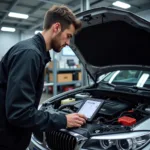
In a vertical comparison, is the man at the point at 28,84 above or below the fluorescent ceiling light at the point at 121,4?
below

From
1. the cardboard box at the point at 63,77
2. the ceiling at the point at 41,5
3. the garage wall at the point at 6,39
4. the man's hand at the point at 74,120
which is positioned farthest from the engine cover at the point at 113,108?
the garage wall at the point at 6,39

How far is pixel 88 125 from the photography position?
1627 millimetres

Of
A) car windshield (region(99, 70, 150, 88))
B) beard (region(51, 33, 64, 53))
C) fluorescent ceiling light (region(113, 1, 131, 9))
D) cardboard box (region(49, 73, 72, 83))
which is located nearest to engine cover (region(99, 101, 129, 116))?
car windshield (region(99, 70, 150, 88))

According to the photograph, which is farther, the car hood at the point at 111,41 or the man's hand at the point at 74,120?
the car hood at the point at 111,41

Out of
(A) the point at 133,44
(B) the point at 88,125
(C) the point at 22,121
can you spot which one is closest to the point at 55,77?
(A) the point at 133,44

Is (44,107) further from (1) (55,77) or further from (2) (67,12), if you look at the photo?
(1) (55,77)

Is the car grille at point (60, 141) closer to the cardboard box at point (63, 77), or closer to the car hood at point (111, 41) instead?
the car hood at point (111, 41)

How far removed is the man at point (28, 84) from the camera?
1.09m

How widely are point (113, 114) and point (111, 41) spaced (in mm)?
906

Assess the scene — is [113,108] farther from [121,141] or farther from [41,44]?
[41,44]

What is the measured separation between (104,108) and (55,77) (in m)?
4.66

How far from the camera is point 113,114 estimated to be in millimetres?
1824

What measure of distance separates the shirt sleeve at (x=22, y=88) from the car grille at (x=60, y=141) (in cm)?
45

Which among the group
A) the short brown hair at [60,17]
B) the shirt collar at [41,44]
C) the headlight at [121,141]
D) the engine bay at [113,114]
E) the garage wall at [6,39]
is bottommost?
the headlight at [121,141]
